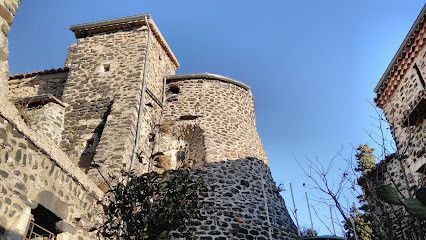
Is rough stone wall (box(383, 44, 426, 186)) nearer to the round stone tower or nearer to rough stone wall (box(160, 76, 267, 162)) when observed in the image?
the round stone tower

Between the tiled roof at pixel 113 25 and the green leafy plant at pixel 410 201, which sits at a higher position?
the tiled roof at pixel 113 25

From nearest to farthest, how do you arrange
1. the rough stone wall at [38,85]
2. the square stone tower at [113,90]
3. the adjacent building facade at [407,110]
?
the adjacent building facade at [407,110]
the square stone tower at [113,90]
the rough stone wall at [38,85]

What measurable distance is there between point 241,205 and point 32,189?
5.64 m

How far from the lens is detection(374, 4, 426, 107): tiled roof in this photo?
873cm

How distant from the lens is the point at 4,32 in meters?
4.22

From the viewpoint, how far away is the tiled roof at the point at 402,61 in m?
8.73

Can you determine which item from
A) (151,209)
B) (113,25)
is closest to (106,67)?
(113,25)

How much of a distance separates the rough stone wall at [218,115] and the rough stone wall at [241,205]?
45cm

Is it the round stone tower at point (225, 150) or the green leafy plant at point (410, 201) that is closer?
the green leafy plant at point (410, 201)

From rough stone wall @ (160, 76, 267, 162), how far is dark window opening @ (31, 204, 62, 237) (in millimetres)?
5256

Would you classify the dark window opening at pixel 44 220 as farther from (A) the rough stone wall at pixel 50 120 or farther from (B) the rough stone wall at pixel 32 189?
(A) the rough stone wall at pixel 50 120

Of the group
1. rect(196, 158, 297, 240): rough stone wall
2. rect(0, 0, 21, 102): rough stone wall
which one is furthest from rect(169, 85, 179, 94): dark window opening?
rect(0, 0, 21, 102): rough stone wall

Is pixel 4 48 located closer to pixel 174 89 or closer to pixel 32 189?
pixel 32 189

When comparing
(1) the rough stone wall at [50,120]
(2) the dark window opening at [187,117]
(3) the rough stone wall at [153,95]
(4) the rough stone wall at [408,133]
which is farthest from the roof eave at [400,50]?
(1) the rough stone wall at [50,120]
